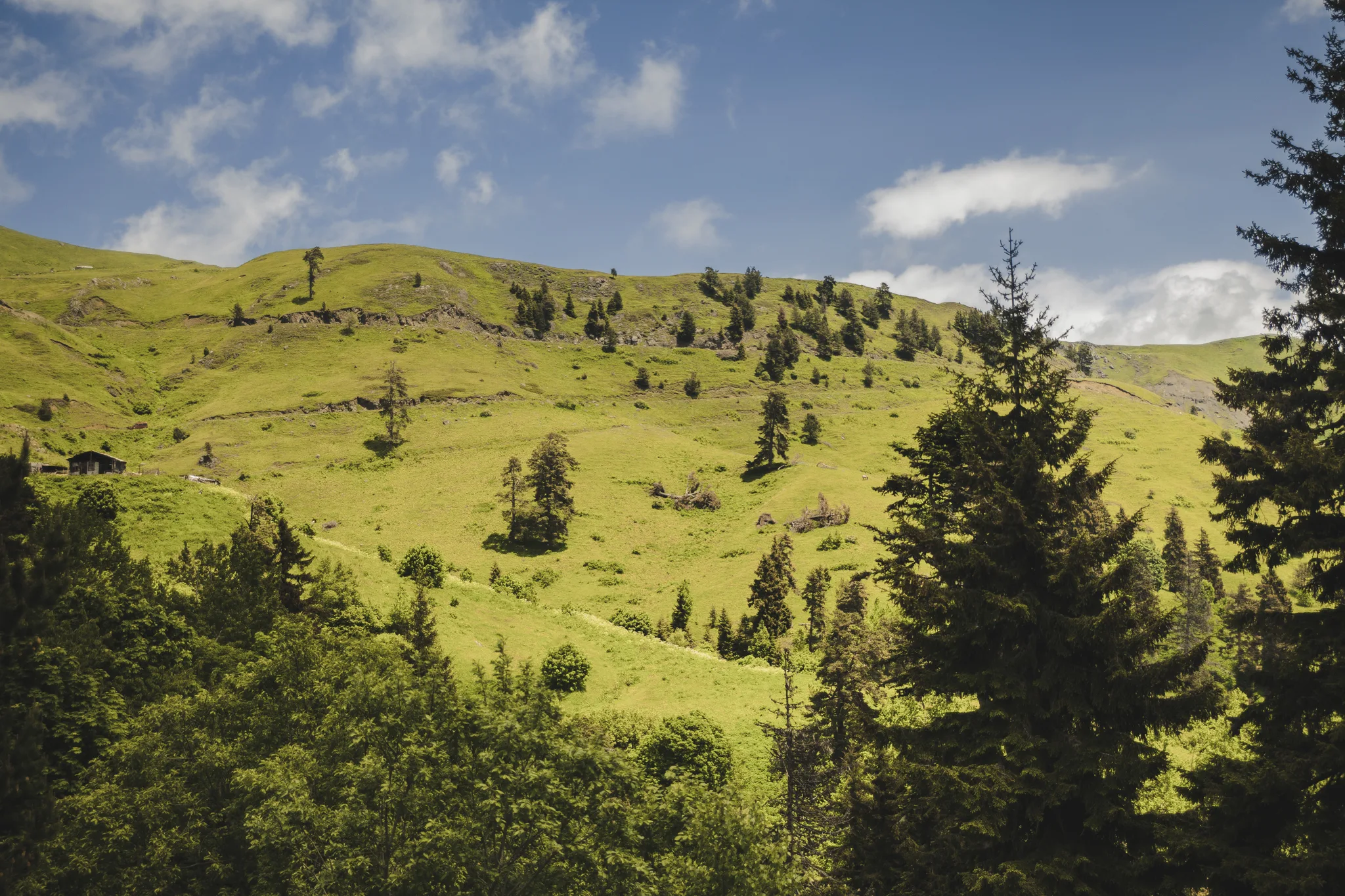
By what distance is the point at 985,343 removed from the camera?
626 inches

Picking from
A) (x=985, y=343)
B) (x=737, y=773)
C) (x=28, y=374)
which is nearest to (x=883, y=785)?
(x=985, y=343)

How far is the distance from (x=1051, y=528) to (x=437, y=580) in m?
48.0

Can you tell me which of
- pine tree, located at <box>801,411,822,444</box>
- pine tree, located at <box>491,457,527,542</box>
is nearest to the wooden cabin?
pine tree, located at <box>491,457,527,542</box>

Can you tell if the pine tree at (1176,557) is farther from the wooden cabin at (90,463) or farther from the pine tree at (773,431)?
the wooden cabin at (90,463)

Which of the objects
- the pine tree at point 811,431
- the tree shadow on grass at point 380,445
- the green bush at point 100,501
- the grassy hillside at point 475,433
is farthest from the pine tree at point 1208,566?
the tree shadow on grass at point 380,445

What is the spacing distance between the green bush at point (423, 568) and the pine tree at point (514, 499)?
85.7ft

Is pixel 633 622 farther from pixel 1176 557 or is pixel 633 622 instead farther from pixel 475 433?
pixel 1176 557

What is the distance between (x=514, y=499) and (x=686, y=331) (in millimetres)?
108122

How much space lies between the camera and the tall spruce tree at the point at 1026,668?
12688mm

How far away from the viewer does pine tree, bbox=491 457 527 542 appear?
83.0 metres

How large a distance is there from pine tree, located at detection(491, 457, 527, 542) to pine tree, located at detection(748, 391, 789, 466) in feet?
116

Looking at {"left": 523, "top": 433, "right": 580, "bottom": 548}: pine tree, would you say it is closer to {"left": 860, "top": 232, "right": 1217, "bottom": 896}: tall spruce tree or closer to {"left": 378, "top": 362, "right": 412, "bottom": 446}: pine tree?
{"left": 378, "top": 362, "right": 412, "bottom": 446}: pine tree

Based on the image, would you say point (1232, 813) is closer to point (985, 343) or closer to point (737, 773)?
point (985, 343)

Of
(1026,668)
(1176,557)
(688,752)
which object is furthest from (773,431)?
(1026,668)
